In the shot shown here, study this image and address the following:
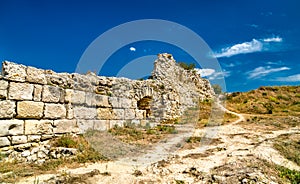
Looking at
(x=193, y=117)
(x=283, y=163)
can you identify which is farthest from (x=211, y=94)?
(x=283, y=163)

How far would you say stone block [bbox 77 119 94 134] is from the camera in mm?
7652

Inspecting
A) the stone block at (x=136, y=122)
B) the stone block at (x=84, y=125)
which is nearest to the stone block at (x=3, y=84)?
the stone block at (x=84, y=125)

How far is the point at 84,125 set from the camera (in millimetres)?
7855

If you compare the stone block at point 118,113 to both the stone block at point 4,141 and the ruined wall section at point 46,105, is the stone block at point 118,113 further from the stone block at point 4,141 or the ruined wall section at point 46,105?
the stone block at point 4,141

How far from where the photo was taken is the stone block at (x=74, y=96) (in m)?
7.38

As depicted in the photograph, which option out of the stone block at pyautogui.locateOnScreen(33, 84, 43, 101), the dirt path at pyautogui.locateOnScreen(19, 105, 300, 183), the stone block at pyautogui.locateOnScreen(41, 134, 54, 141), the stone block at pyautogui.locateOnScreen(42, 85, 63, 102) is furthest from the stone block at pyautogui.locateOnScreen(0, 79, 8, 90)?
the dirt path at pyautogui.locateOnScreen(19, 105, 300, 183)

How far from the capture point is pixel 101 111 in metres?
8.96

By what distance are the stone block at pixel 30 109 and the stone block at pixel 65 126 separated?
605mm

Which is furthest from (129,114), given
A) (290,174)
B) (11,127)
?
(290,174)

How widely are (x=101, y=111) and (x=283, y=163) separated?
6.39 m

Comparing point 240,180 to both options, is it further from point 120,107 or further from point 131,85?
point 131,85

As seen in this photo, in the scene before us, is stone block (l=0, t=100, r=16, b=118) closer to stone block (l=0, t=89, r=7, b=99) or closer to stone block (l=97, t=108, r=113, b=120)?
stone block (l=0, t=89, r=7, b=99)

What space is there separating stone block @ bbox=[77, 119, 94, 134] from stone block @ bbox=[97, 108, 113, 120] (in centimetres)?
61

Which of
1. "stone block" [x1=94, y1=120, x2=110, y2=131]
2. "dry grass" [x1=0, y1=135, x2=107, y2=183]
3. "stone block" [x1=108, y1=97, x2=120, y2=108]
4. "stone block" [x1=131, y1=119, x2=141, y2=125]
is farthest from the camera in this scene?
"stone block" [x1=131, y1=119, x2=141, y2=125]
